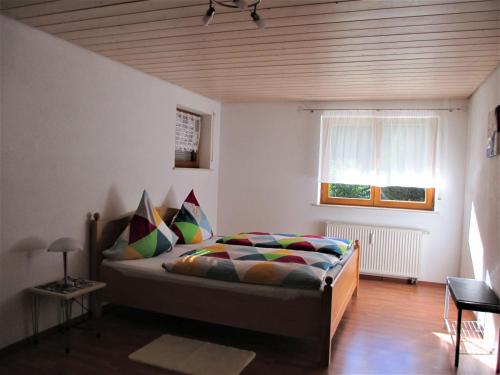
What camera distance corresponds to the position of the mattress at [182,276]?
2.75m

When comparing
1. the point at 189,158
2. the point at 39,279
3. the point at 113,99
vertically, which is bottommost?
the point at 39,279

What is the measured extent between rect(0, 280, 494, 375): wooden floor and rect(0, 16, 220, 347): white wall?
0.30m

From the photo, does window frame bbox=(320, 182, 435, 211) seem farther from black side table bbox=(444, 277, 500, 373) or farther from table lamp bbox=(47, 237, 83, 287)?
table lamp bbox=(47, 237, 83, 287)

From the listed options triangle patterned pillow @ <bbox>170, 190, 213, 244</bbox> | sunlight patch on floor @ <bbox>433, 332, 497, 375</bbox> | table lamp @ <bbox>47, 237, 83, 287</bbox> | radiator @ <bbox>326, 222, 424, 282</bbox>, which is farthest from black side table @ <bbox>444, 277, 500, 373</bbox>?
table lamp @ <bbox>47, 237, 83, 287</bbox>

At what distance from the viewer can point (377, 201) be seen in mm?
5105

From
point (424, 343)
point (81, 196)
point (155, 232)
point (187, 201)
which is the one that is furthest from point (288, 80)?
point (424, 343)

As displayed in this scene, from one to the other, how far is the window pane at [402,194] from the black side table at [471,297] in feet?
6.14

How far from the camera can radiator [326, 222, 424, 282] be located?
4781 millimetres

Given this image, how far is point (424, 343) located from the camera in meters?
3.12

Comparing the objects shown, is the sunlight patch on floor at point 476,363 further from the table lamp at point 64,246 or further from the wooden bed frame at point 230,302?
the table lamp at point 64,246

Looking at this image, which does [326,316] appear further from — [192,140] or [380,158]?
[192,140]

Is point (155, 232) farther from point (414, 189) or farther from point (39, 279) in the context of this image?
point (414, 189)

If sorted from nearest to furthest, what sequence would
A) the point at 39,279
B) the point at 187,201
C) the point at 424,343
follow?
the point at 39,279
the point at 424,343
the point at 187,201

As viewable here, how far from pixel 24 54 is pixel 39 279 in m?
1.55
